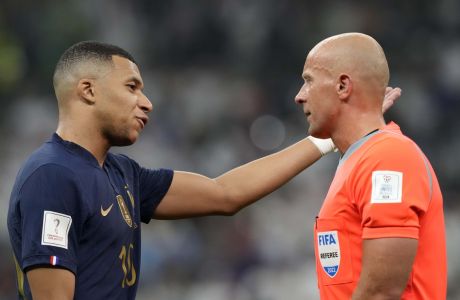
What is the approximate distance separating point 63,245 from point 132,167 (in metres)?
0.81

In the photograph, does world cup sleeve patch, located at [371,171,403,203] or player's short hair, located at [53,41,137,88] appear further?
player's short hair, located at [53,41,137,88]

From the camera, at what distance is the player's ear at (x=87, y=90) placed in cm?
397

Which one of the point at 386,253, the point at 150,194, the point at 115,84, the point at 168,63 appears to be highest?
the point at 168,63

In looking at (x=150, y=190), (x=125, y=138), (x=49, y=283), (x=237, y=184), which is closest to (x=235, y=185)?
(x=237, y=184)

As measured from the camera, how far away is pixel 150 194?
14.4 feet

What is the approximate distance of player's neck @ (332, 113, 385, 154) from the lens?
360cm

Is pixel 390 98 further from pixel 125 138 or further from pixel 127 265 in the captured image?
pixel 127 265

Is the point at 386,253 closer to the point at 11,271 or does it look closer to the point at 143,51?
the point at 11,271

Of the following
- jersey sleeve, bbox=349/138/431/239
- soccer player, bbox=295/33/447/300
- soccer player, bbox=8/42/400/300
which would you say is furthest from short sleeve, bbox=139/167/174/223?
jersey sleeve, bbox=349/138/431/239

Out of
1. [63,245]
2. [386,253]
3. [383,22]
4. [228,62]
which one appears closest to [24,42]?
[228,62]

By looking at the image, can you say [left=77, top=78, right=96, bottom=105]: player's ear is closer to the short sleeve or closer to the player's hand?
the short sleeve

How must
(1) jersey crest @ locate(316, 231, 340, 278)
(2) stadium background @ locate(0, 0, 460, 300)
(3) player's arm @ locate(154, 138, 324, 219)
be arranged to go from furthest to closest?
(2) stadium background @ locate(0, 0, 460, 300) → (3) player's arm @ locate(154, 138, 324, 219) → (1) jersey crest @ locate(316, 231, 340, 278)

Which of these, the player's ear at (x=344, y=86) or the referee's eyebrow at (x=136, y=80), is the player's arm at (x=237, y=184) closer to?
the referee's eyebrow at (x=136, y=80)

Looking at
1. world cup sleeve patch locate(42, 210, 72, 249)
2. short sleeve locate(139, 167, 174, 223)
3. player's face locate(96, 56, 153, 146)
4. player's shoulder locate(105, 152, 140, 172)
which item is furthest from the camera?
short sleeve locate(139, 167, 174, 223)
